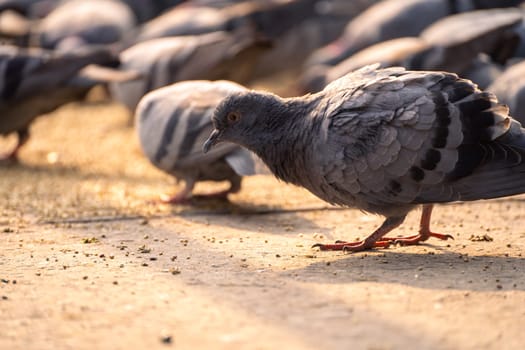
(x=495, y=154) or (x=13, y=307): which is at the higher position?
(x=495, y=154)

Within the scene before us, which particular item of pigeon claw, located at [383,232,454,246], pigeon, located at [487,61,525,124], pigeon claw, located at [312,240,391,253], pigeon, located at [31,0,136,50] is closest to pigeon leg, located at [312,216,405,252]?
pigeon claw, located at [312,240,391,253]

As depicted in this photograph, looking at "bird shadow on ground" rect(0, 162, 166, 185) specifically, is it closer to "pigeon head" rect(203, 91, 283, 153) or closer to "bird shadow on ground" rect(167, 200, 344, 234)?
"bird shadow on ground" rect(167, 200, 344, 234)

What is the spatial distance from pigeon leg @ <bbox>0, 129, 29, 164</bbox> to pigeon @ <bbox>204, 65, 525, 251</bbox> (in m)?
3.90

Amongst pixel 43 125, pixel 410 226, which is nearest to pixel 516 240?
pixel 410 226

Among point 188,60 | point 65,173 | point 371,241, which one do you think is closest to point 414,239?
point 371,241

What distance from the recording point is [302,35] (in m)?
11.8

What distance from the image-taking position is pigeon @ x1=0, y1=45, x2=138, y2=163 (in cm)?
768

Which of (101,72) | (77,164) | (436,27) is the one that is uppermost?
(436,27)

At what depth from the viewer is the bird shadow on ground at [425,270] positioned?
4191mm

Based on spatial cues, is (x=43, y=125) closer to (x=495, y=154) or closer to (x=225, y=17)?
A: (x=225, y=17)

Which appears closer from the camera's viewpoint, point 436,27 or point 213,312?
point 213,312

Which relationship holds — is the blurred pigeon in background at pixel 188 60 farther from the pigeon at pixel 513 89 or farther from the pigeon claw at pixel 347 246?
the pigeon claw at pixel 347 246

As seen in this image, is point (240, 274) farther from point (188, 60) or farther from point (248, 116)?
point (188, 60)

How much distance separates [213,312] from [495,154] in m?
1.64
